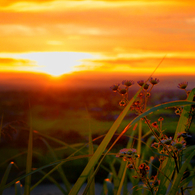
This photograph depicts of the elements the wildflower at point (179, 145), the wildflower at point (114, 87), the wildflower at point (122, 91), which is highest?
the wildflower at point (114, 87)

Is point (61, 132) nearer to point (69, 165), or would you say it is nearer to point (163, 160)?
point (69, 165)

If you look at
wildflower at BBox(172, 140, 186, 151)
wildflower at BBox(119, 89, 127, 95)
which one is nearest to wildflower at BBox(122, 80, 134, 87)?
wildflower at BBox(119, 89, 127, 95)

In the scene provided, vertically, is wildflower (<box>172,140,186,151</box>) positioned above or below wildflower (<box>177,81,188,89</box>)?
below

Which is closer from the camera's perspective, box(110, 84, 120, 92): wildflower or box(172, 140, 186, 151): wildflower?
box(172, 140, 186, 151): wildflower

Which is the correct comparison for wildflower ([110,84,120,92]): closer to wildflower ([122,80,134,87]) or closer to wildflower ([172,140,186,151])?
wildflower ([122,80,134,87])

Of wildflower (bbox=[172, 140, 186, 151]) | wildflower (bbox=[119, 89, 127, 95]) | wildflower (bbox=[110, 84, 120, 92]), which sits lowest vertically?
wildflower (bbox=[172, 140, 186, 151])

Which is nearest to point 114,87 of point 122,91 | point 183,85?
point 122,91

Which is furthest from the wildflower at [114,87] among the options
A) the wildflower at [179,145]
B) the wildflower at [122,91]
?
the wildflower at [179,145]

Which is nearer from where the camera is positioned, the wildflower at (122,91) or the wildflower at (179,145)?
the wildflower at (179,145)

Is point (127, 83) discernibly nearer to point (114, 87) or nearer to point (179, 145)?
point (114, 87)

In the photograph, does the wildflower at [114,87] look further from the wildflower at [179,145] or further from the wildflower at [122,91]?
the wildflower at [179,145]

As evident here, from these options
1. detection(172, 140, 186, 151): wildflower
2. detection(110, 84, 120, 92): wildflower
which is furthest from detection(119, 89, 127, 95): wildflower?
detection(172, 140, 186, 151): wildflower

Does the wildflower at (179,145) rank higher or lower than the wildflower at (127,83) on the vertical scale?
lower

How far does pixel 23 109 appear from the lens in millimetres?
6438
